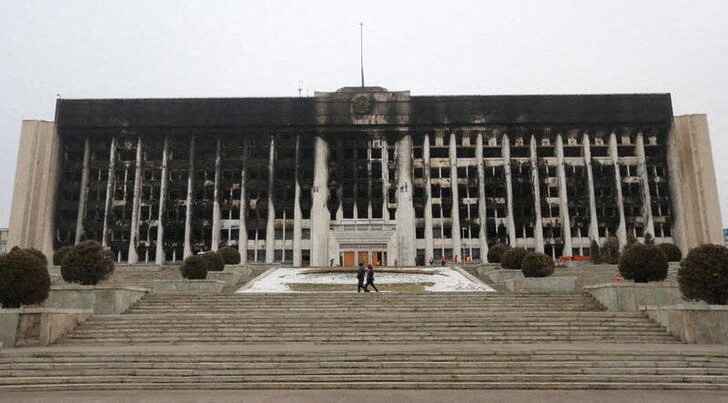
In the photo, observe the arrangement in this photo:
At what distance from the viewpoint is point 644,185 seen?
6369 centimetres

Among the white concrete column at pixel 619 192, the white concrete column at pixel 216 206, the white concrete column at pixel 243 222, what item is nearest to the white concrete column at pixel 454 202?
the white concrete column at pixel 619 192

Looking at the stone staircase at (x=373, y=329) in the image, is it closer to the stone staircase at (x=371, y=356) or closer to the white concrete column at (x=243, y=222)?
the stone staircase at (x=371, y=356)

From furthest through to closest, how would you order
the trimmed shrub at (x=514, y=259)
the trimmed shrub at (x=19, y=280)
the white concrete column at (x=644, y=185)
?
the white concrete column at (x=644, y=185)
the trimmed shrub at (x=514, y=259)
the trimmed shrub at (x=19, y=280)

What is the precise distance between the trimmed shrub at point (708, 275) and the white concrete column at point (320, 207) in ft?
151

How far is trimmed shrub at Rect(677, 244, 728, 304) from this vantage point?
16.6 metres

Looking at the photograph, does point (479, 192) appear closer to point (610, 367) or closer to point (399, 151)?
point (399, 151)

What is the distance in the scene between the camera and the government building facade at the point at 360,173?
6272 centimetres

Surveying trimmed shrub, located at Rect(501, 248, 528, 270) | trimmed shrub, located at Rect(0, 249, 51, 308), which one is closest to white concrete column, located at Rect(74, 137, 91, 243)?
trimmed shrub, located at Rect(0, 249, 51, 308)

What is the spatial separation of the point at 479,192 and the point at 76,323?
167 feet

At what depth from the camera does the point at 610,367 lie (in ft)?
42.1

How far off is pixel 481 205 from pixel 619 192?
16030 millimetres

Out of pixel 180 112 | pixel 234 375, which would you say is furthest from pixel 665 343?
pixel 180 112

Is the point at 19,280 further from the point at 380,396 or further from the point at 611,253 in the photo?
the point at 611,253

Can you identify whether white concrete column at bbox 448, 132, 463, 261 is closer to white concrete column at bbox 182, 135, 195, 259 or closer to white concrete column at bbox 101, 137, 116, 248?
white concrete column at bbox 182, 135, 195, 259
